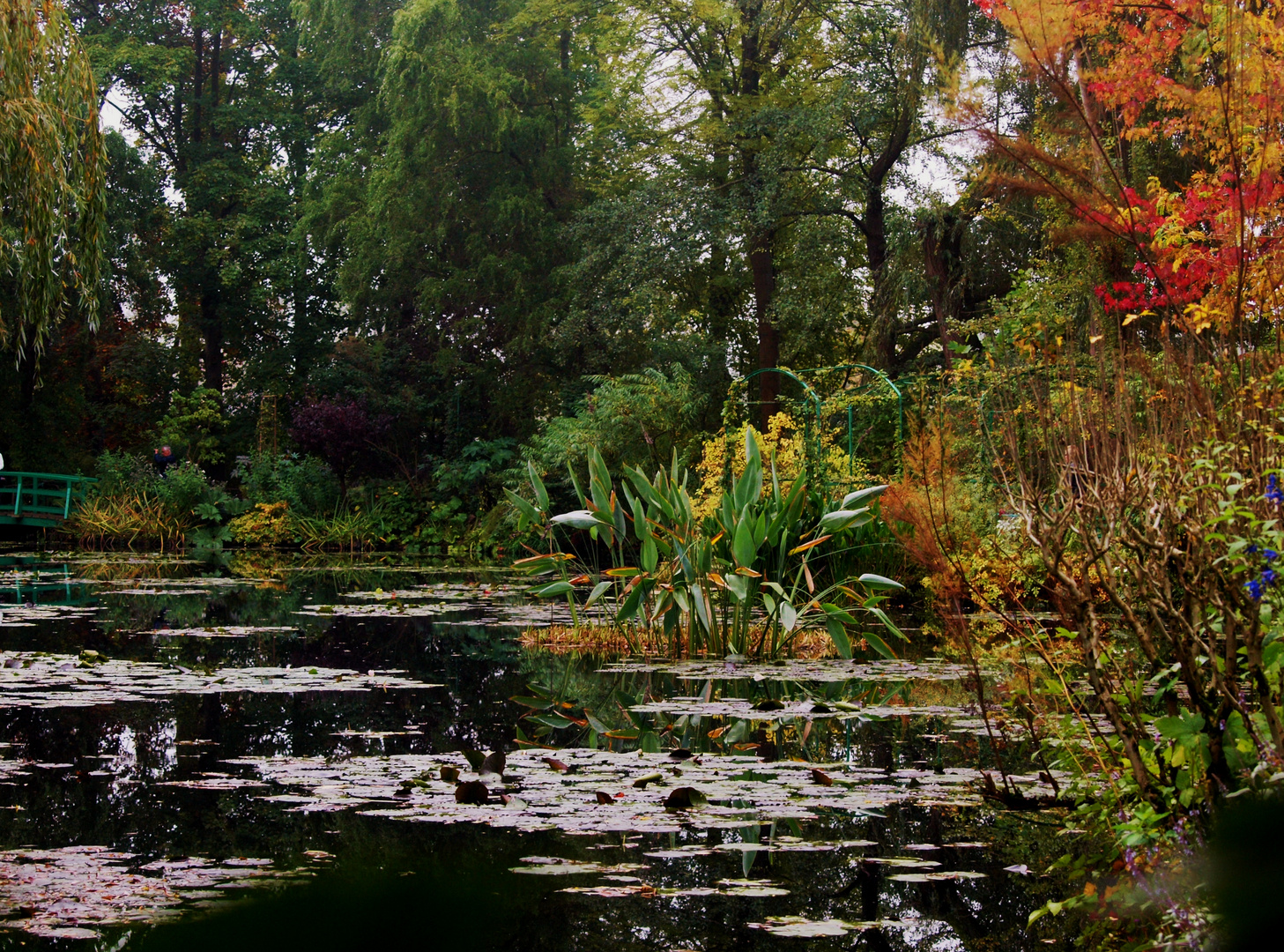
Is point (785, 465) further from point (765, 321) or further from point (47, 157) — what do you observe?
point (765, 321)

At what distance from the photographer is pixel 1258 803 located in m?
0.34

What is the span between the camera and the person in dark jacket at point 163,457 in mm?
17766

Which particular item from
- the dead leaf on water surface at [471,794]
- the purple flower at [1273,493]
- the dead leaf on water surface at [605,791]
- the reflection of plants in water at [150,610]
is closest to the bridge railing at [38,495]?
the reflection of plants in water at [150,610]

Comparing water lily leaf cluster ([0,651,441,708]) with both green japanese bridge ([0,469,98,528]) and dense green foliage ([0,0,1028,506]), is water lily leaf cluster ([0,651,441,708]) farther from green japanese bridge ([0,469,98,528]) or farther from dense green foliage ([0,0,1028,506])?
green japanese bridge ([0,469,98,528])

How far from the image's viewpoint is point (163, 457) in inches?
703

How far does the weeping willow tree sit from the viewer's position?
6734 mm

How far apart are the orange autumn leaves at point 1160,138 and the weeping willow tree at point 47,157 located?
5.34 meters

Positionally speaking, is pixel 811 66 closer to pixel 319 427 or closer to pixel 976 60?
pixel 976 60

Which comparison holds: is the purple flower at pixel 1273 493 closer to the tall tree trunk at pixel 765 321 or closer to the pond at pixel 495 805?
the pond at pixel 495 805

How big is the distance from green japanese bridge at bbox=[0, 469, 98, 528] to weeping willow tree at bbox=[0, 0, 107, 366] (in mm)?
9811

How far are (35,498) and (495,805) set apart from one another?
16137mm

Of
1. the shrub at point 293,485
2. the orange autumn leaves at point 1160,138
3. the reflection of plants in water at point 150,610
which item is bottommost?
the reflection of plants in water at point 150,610

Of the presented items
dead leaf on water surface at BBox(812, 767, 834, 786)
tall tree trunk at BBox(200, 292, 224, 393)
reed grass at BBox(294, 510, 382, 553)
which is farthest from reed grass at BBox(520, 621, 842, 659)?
tall tree trunk at BBox(200, 292, 224, 393)

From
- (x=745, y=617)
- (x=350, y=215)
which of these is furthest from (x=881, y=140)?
(x=745, y=617)
